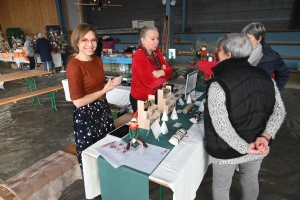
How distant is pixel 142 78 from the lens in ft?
5.81

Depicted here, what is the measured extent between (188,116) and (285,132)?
204cm

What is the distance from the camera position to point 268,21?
6.30 metres

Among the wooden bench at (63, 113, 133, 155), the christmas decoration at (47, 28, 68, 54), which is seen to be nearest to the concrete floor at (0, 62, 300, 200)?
the wooden bench at (63, 113, 133, 155)

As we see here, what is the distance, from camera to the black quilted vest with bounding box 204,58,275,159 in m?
1.06

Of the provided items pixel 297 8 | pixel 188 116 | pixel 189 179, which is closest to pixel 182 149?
pixel 189 179

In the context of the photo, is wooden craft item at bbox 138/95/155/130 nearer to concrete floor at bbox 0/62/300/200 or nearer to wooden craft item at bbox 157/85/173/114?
wooden craft item at bbox 157/85/173/114

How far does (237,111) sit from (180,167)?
0.43 meters

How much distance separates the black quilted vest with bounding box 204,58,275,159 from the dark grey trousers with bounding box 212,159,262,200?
0.11 m

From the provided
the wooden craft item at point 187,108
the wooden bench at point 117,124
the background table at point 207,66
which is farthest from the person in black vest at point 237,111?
the background table at point 207,66

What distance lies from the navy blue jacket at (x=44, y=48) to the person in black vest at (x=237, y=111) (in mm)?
7304

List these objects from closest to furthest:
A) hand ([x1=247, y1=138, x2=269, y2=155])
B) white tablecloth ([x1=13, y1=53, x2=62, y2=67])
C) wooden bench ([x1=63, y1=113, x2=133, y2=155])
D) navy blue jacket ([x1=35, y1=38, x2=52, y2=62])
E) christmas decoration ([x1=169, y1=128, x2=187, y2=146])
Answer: hand ([x1=247, y1=138, x2=269, y2=155]), christmas decoration ([x1=169, y1=128, x2=187, y2=146]), wooden bench ([x1=63, y1=113, x2=133, y2=155]), navy blue jacket ([x1=35, y1=38, x2=52, y2=62]), white tablecloth ([x1=13, y1=53, x2=62, y2=67])

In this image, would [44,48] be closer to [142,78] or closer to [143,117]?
[142,78]

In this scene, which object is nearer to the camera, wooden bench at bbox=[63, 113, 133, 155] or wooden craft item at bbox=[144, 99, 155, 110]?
wooden craft item at bbox=[144, 99, 155, 110]

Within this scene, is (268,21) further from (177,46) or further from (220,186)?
(220,186)
